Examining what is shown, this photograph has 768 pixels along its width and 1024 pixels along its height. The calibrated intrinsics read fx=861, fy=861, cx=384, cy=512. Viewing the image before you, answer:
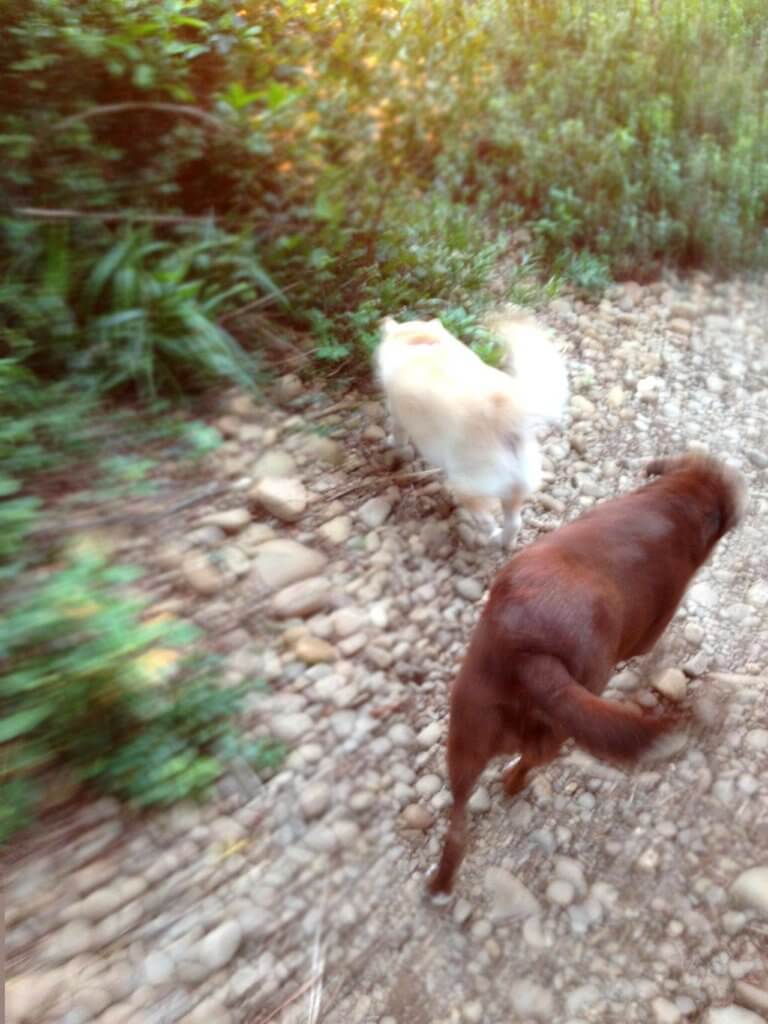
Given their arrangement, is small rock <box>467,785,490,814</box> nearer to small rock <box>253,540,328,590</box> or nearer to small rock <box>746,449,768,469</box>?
small rock <box>253,540,328,590</box>

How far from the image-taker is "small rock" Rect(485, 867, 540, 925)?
7.31ft

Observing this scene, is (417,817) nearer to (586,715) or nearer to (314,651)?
(314,651)

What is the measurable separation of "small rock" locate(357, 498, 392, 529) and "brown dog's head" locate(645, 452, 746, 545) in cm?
105

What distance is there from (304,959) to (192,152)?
2.85 metres

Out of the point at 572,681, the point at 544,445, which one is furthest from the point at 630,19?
the point at 572,681

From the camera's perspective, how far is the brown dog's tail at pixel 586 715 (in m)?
1.62

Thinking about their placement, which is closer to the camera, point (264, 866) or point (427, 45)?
point (264, 866)

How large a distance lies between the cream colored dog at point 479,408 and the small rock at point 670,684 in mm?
715

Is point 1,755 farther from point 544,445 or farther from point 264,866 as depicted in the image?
point 544,445

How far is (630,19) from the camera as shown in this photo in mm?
5273

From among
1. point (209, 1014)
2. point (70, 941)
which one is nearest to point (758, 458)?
point (209, 1014)

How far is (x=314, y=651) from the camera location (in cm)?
271

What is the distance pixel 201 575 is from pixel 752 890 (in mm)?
1794

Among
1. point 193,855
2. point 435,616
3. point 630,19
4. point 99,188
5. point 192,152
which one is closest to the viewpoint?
point 193,855
